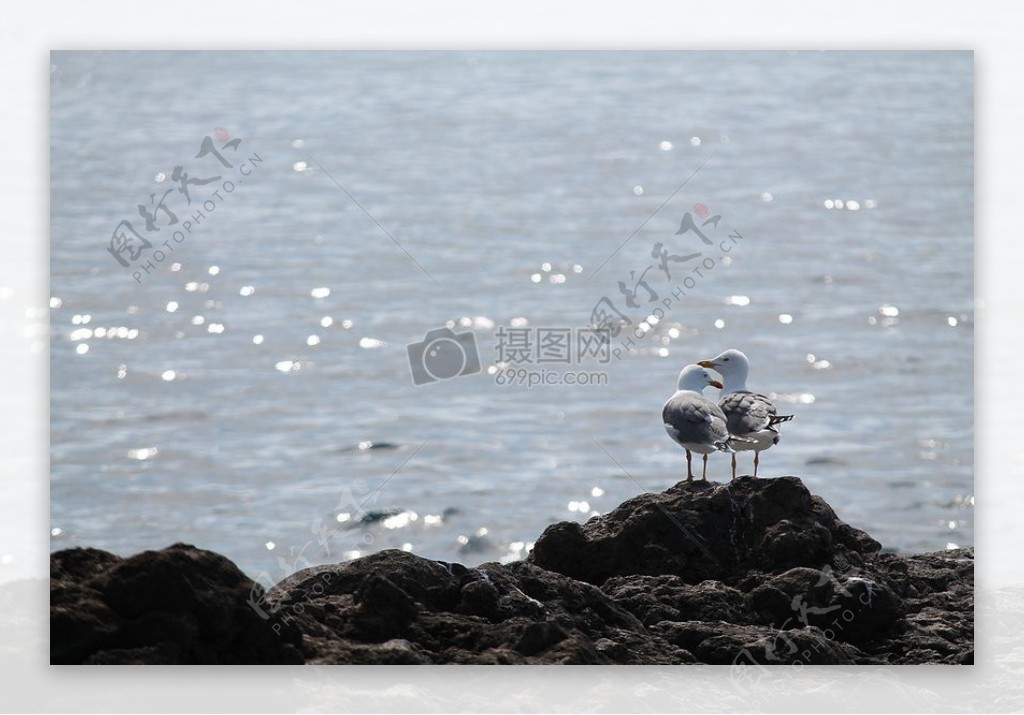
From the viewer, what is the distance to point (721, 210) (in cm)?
966

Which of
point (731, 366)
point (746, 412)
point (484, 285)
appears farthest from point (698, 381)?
point (484, 285)

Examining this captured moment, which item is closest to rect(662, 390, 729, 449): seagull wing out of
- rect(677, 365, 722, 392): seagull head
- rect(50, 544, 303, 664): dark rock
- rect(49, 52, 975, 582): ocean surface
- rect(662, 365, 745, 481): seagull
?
rect(662, 365, 745, 481): seagull

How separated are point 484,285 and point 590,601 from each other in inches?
132

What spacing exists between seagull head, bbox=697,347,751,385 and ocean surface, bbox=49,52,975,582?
3.10 ft

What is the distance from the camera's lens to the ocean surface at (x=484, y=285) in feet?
27.0

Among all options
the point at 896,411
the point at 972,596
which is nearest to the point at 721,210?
the point at 896,411

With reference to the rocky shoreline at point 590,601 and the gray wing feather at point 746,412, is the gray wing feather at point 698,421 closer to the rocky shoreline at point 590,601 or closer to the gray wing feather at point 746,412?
the gray wing feather at point 746,412

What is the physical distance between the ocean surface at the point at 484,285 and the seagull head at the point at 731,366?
Answer: 946 millimetres

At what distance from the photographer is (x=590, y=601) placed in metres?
6.78

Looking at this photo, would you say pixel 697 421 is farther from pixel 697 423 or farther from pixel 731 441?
pixel 731 441

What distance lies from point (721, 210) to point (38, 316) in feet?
13.0

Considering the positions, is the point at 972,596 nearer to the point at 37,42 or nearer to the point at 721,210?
the point at 721,210

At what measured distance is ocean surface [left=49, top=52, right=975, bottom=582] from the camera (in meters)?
8.24

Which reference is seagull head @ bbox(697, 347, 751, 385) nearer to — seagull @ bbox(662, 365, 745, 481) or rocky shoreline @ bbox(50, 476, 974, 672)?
seagull @ bbox(662, 365, 745, 481)
